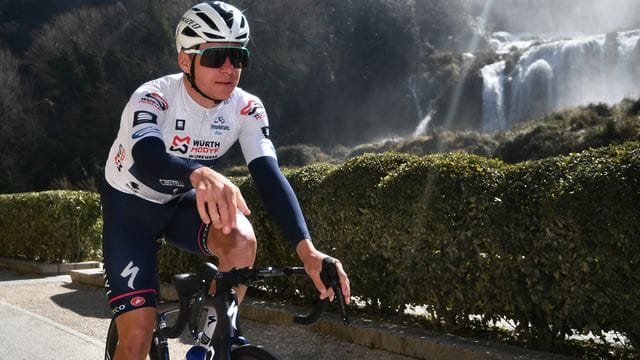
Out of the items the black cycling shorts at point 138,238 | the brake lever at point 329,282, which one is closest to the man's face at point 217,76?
the black cycling shorts at point 138,238

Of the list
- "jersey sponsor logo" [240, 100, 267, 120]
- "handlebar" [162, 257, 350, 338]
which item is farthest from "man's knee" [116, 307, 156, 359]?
"jersey sponsor logo" [240, 100, 267, 120]

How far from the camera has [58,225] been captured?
528 inches

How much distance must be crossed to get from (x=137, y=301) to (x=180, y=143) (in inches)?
29.1

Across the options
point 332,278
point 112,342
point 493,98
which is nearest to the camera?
point 332,278

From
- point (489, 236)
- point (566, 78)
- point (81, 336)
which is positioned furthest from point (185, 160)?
point (566, 78)

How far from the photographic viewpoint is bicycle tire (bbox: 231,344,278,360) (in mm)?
2316

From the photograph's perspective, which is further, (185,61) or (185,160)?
(185,61)

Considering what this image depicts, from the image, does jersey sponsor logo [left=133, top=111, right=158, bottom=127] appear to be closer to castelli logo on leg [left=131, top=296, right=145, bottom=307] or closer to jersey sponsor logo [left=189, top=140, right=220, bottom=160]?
jersey sponsor logo [left=189, top=140, right=220, bottom=160]

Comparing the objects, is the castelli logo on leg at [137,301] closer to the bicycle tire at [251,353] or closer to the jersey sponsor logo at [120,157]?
the jersey sponsor logo at [120,157]

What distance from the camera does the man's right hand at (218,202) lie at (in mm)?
2004

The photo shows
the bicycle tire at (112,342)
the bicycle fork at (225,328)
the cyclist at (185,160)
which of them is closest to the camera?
the bicycle fork at (225,328)

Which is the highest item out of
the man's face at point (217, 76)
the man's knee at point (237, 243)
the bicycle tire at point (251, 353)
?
the man's face at point (217, 76)

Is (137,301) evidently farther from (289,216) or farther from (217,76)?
(217,76)

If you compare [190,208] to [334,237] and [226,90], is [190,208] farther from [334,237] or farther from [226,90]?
[334,237]
